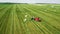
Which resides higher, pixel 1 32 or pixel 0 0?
pixel 0 0

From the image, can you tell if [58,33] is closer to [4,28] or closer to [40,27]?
[40,27]

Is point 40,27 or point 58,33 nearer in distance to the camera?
point 58,33

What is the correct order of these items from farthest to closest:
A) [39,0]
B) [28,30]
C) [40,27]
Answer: [39,0] < [40,27] < [28,30]

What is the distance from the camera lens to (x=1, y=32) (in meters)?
6.66

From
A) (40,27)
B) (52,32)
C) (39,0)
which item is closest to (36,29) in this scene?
(40,27)

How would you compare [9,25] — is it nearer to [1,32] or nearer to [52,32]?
[1,32]

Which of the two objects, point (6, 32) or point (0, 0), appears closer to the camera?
point (6, 32)

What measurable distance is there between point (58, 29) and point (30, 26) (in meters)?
1.54

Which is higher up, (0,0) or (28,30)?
(0,0)

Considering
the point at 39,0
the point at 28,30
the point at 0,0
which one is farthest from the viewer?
the point at 39,0

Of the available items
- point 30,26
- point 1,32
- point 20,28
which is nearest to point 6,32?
point 1,32

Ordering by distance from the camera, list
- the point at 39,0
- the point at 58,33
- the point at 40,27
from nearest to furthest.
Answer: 1. the point at 58,33
2. the point at 40,27
3. the point at 39,0

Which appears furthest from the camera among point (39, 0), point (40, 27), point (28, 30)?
point (39, 0)

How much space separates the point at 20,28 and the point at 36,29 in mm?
864
